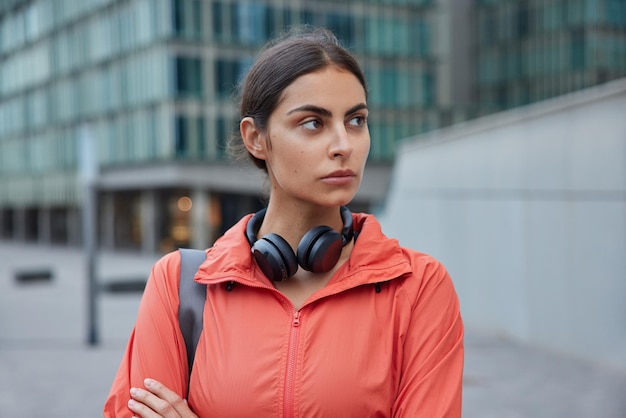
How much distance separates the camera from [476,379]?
8.72m

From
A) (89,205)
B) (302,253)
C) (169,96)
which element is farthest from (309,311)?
Answer: (169,96)

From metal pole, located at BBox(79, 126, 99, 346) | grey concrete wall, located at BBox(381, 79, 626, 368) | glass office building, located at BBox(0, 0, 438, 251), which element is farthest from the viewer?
glass office building, located at BBox(0, 0, 438, 251)

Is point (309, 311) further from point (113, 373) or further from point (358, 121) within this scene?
point (113, 373)

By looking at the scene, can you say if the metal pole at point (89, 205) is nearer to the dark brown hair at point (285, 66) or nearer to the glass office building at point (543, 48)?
the dark brown hair at point (285, 66)

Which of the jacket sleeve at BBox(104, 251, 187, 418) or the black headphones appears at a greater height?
the black headphones

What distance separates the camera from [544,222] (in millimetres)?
10414

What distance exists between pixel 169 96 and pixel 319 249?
35179 mm

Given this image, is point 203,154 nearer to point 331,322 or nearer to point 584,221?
point 584,221

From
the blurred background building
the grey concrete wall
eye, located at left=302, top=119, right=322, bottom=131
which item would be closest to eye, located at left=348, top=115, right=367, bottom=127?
eye, located at left=302, top=119, right=322, bottom=131

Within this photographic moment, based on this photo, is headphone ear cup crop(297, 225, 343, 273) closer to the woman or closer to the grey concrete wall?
the woman

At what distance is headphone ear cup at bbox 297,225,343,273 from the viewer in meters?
2.13

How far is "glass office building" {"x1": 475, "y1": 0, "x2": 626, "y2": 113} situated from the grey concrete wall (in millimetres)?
31860

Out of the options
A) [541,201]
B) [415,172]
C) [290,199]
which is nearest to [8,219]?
[415,172]

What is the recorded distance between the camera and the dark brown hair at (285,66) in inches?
82.8
